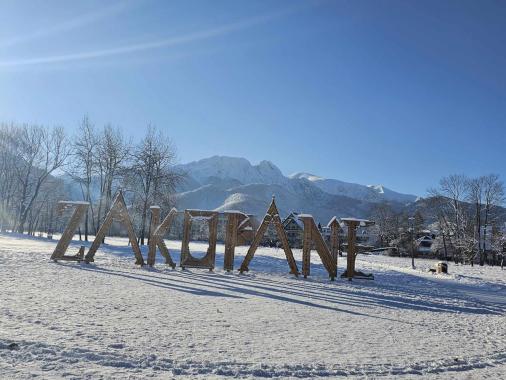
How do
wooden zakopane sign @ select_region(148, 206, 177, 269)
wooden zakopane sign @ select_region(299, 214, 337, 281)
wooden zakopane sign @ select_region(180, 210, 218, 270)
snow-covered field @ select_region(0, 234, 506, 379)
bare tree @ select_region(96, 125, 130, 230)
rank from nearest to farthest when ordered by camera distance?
snow-covered field @ select_region(0, 234, 506, 379)
wooden zakopane sign @ select_region(299, 214, 337, 281)
wooden zakopane sign @ select_region(180, 210, 218, 270)
wooden zakopane sign @ select_region(148, 206, 177, 269)
bare tree @ select_region(96, 125, 130, 230)

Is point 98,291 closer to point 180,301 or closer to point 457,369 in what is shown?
point 180,301

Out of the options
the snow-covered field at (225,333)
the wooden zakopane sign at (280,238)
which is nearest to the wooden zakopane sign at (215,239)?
the wooden zakopane sign at (280,238)

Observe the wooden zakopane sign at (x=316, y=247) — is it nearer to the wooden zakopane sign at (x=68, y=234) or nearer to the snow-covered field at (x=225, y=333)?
the snow-covered field at (x=225, y=333)

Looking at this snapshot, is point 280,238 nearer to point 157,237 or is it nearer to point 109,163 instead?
point 157,237

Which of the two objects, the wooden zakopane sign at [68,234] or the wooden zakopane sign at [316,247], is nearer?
the wooden zakopane sign at [316,247]

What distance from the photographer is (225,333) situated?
685cm

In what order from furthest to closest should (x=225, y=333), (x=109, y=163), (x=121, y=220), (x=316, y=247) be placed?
(x=109, y=163) < (x=121, y=220) < (x=316, y=247) < (x=225, y=333)

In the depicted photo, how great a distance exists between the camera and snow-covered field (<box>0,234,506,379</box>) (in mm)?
5062

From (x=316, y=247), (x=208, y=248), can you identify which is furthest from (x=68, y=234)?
(x=316, y=247)

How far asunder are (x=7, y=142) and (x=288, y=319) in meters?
54.2

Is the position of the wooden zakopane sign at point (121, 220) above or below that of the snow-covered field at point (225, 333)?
above

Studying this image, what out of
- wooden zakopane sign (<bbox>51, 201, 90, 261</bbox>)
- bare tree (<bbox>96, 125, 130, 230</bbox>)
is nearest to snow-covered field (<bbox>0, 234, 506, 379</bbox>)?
wooden zakopane sign (<bbox>51, 201, 90, 261</bbox>)

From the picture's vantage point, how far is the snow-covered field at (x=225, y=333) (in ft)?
16.6

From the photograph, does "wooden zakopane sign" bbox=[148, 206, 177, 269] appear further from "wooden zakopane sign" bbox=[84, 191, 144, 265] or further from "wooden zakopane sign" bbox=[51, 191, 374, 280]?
"wooden zakopane sign" bbox=[84, 191, 144, 265]
